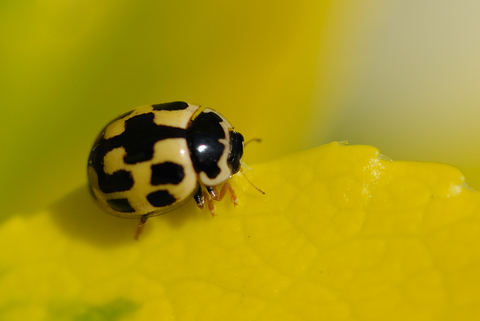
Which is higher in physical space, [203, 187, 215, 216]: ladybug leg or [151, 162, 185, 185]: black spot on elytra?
[151, 162, 185, 185]: black spot on elytra

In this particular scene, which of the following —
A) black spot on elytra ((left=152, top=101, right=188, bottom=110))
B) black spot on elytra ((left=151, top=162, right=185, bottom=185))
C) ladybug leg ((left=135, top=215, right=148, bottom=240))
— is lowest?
ladybug leg ((left=135, top=215, right=148, bottom=240))

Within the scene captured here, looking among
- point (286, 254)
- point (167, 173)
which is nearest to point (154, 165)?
point (167, 173)

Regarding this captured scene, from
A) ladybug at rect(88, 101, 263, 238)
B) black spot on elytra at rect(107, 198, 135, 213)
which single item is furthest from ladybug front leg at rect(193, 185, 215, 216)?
black spot on elytra at rect(107, 198, 135, 213)

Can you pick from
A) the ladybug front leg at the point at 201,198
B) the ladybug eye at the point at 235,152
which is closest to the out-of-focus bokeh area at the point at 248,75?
the ladybug eye at the point at 235,152

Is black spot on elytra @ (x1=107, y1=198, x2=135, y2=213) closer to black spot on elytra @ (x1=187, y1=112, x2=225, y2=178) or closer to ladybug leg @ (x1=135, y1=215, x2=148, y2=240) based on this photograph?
ladybug leg @ (x1=135, y1=215, x2=148, y2=240)

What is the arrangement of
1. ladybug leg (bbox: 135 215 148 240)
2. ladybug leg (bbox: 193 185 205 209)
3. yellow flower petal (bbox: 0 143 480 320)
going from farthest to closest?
ladybug leg (bbox: 193 185 205 209), ladybug leg (bbox: 135 215 148 240), yellow flower petal (bbox: 0 143 480 320)

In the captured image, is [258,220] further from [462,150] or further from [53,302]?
[462,150]

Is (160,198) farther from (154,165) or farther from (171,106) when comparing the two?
(171,106)

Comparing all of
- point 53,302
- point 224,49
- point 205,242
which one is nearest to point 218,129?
point 224,49
